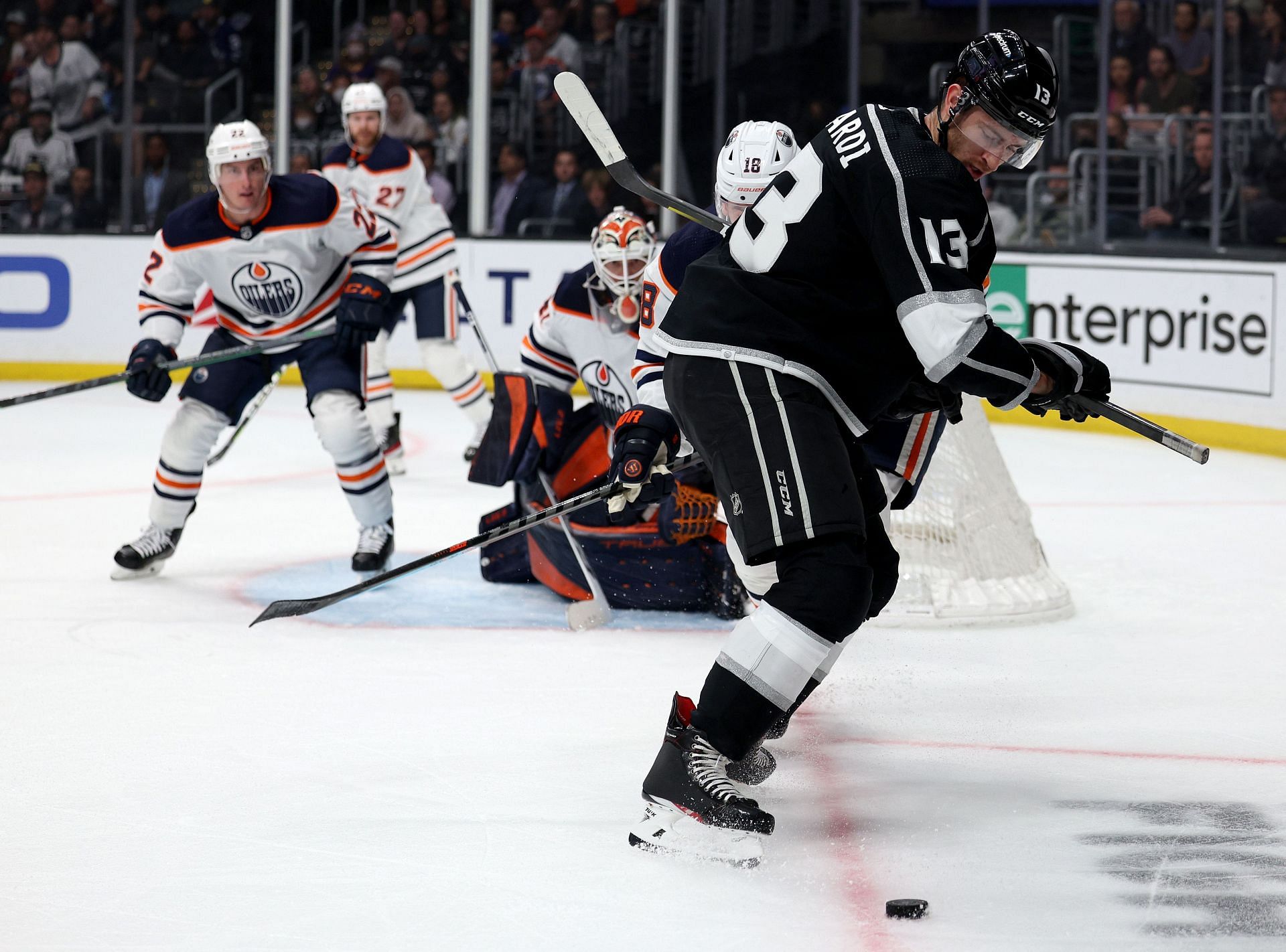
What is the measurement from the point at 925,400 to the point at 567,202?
237 inches

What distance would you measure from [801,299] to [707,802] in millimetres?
644

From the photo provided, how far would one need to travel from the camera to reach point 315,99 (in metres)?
8.61

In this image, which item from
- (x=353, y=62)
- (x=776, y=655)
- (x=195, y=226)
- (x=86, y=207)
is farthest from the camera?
(x=353, y=62)

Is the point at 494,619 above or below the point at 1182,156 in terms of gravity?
below

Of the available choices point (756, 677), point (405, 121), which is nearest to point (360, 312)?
point (756, 677)

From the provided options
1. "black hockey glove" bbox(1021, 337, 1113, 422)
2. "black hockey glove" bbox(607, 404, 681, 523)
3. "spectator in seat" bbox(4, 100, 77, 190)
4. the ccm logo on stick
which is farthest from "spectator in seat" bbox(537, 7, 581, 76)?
"black hockey glove" bbox(1021, 337, 1113, 422)

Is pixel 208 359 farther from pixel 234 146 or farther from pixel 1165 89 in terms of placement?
pixel 1165 89

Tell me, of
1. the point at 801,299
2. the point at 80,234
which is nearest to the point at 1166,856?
the point at 801,299

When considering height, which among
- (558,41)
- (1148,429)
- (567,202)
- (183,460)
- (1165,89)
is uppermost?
(558,41)

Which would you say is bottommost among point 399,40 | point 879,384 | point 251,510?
point 251,510

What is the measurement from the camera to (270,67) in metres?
8.62

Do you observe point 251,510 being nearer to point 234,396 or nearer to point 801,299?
point 234,396

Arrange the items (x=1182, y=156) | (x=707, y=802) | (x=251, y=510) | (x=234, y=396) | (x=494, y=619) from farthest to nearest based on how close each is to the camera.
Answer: (x=1182, y=156)
(x=251, y=510)
(x=234, y=396)
(x=494, y=619)
(x=707, y=802)

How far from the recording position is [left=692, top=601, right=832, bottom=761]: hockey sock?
81.4 inches
